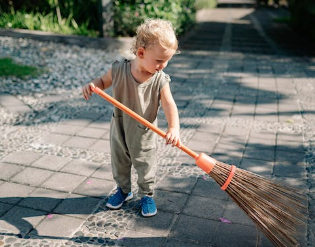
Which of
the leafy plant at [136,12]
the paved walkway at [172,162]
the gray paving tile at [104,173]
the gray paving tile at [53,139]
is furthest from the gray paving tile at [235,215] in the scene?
the leafy plant at [136,12]

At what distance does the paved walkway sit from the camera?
8.16 ft

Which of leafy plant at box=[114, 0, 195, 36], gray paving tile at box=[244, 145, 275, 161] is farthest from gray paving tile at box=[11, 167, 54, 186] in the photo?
leafy plant at box=[114, 0, 195, 36]

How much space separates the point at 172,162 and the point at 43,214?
1295 millimetres

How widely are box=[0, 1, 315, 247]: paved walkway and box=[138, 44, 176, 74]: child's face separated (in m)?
1.09

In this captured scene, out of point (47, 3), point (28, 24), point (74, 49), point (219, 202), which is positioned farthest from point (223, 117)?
point (47, 3)

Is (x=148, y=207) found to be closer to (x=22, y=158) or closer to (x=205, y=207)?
(x=205, y=207)

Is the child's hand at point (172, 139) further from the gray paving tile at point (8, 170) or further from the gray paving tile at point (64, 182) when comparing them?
the gray paving tile at point (8, 170)

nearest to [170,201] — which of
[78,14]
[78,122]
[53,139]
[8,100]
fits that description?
[53,139]

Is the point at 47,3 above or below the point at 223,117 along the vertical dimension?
above

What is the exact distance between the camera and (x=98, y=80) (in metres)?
2.53

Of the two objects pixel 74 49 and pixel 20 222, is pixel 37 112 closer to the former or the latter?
pixel 20 222

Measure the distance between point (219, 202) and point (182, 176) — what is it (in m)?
0.47

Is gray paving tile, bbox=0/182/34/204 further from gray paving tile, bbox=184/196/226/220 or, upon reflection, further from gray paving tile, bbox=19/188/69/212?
gray paving tile, bbox=184/196/226/220

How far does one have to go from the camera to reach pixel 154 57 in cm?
226
